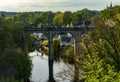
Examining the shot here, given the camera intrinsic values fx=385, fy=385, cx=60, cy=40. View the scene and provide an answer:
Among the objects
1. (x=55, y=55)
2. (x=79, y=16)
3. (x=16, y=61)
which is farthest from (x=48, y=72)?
(x=79, y=16)

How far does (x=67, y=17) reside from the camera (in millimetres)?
145125

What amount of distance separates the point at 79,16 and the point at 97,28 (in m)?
95.9

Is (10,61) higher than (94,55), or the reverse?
(94,55)

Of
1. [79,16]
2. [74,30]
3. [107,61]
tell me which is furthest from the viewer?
[79,16]

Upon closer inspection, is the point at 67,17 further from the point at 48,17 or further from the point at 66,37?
the point at 66,37

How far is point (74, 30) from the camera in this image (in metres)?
69.0

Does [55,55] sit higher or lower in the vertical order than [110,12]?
lower

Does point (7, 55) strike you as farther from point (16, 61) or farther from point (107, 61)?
point (107, 61)

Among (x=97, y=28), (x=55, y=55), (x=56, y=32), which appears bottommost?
(x=55, y=55)

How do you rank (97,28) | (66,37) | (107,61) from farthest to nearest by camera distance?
(66,37) → (97,28) → (107,61)

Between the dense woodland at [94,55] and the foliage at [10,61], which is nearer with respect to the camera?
the dense woodland at [94,55]

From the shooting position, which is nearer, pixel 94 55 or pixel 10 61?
pixel 94 55

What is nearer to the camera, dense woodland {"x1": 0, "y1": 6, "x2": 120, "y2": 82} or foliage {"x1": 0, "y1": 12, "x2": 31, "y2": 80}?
A: dense woodland {"x1": 0, "y1": 6, "x2": 120, "y2": 82}

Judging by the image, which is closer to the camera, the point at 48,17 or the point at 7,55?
the point at 7,55
